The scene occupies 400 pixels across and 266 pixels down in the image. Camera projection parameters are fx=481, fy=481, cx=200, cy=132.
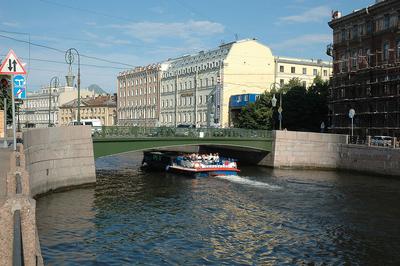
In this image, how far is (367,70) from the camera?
2210 inches

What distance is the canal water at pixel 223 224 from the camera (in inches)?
731

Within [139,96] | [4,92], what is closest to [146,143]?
[4,92]

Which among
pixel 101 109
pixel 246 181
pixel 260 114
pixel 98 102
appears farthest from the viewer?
pixel 98 102

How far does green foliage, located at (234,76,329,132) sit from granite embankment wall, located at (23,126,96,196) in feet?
127

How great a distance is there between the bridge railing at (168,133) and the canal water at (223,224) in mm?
4288

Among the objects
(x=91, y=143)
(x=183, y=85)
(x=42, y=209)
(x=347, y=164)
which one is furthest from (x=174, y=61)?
(x=42, y=209)

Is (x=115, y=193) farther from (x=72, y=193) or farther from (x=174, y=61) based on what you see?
(x=174, y=61)

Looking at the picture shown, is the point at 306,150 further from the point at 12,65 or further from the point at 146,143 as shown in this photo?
the point at 12,65

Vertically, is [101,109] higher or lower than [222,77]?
lower

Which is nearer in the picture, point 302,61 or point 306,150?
point 306,150

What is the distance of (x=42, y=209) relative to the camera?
87.9 feet

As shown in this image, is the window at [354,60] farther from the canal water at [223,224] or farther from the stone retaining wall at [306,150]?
the canal water at [223,224]

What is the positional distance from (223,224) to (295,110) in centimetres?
4803

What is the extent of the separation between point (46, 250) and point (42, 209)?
864 cm
